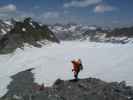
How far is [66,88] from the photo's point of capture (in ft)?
91.7

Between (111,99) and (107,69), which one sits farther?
(107,69)

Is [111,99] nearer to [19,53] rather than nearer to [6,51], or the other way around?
[19,53]

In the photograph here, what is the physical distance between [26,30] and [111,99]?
11671 cm

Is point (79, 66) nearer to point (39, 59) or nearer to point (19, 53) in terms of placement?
point (39, 59)

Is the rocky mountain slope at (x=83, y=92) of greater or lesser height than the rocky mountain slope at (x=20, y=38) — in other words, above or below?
below

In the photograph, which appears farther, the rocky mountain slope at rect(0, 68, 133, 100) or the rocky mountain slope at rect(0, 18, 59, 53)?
the rocky mountain slope at rect(0, 18, 59, 53)

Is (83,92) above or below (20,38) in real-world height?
below

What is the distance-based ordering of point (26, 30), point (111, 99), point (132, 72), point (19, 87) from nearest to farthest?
point (111, 99) → point (19, 87) → point (132, 72) → point (26, 30)

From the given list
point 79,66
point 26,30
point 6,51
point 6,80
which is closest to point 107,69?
point 6,80

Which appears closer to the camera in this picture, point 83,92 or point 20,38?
point 83,92

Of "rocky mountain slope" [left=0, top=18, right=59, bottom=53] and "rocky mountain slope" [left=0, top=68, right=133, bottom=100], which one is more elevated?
"rocky mountain slope" [left=0, top=18, right=59, bottom=53]

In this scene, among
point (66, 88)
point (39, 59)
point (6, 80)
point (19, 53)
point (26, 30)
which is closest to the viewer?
point (66, 88)

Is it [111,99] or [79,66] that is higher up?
[79,66]

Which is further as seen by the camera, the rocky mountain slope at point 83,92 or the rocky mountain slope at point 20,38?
the rocky mountain slope at point 20,38
